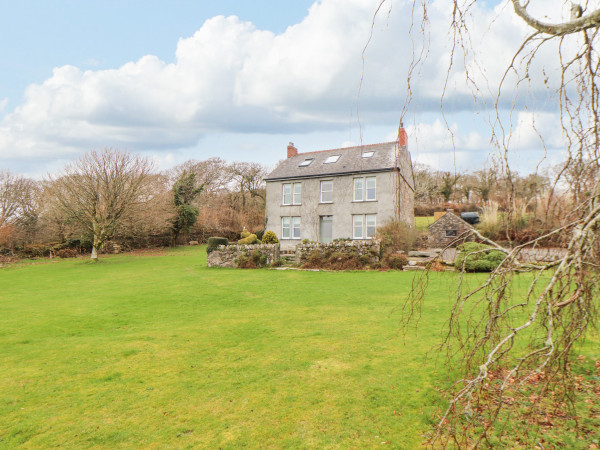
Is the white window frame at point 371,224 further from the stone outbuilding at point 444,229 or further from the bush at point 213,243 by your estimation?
the bush at point 213,243

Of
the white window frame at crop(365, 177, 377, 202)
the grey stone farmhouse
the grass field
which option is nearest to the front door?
the grey stone farmhouse

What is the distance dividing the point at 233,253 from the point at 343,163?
10.8 m

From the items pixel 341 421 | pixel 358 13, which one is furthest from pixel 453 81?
pixel 341 421

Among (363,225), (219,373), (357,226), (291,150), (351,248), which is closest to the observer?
(219,373)

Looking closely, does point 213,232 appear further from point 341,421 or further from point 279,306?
point 341,421

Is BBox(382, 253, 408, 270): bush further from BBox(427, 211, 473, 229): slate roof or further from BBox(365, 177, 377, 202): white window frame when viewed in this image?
BBox(427, 211, 473, 229): slate roof

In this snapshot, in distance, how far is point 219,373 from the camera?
16.5 feet

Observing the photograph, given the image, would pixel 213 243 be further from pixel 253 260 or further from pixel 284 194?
pixel 284 194

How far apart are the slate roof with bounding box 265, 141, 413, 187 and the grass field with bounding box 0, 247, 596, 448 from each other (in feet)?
47.5

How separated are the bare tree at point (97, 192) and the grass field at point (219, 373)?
13.7 meters

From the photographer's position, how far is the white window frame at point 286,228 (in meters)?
26.2

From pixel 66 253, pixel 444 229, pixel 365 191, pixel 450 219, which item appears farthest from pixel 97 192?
pixel 450 219

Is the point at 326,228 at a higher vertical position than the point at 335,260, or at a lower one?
higher

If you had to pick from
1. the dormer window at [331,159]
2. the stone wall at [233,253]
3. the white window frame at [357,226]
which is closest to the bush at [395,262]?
the stone wall at [233,253]
